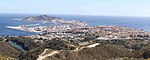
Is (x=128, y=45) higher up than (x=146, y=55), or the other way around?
(x=146, y=55)

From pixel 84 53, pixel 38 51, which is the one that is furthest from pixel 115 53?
pixel 38 51

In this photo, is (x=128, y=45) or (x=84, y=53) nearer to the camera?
(x=84, y=53)

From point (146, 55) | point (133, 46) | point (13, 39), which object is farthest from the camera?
point (13, 39)

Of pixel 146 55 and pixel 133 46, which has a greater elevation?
pixel 146 55

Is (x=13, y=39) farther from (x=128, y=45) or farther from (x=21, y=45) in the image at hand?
(x=128, y=45)

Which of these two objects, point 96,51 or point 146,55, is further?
point 96,51

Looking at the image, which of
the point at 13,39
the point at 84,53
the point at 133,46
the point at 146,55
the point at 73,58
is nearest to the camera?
the point at 146,55

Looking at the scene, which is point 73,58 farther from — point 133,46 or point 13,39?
point 13,39

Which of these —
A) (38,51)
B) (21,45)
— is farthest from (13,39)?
(38,51)

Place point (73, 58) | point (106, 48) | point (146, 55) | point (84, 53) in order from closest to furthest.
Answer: point (146, 55) < point (73, 58) < point (84, 53) < point (106, 48)
